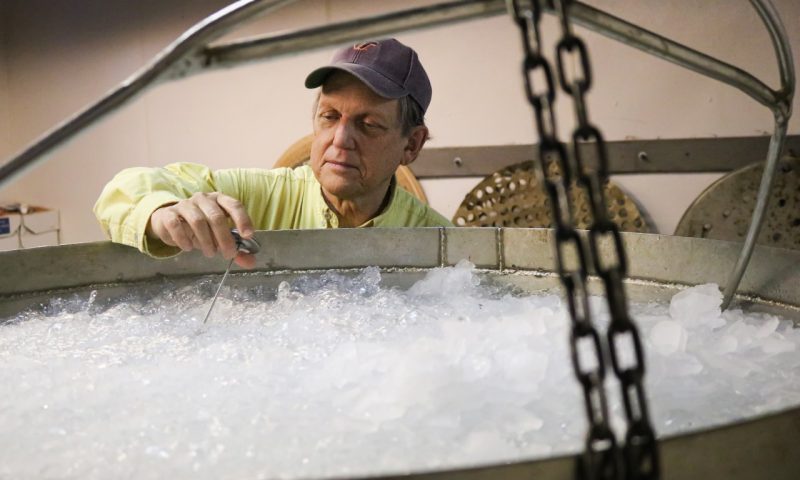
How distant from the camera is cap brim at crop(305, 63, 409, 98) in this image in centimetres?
199

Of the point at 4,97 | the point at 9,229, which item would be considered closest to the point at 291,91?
the point at 9,229

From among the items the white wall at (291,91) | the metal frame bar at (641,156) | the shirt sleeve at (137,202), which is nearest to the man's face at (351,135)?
the white wall at (291,91)

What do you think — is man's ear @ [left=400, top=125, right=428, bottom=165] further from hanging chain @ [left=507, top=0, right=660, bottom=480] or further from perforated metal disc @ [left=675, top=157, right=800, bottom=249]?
hanging chain @ [left=507, top=0, right=660, bottom=480]

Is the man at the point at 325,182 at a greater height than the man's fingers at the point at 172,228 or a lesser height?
greater

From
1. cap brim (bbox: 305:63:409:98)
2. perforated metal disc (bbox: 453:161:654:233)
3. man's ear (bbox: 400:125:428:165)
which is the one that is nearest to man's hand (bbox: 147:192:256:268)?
cap brim (bbox: 305:63:409:98)

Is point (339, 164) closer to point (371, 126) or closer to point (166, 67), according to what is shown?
point (371, 126)

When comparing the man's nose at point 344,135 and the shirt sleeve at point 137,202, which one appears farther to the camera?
the man's nose at point 344,135

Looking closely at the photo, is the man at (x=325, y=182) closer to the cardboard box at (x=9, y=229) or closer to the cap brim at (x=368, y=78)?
the cap brim at (x=368, y=78)

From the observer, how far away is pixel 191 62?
0.80 m

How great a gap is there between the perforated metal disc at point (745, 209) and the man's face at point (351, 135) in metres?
1.64

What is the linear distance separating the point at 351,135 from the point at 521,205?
160 centimetres

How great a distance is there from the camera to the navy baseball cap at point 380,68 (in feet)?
6.59

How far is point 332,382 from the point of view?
110 cm

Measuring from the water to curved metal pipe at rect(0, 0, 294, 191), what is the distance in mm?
395
